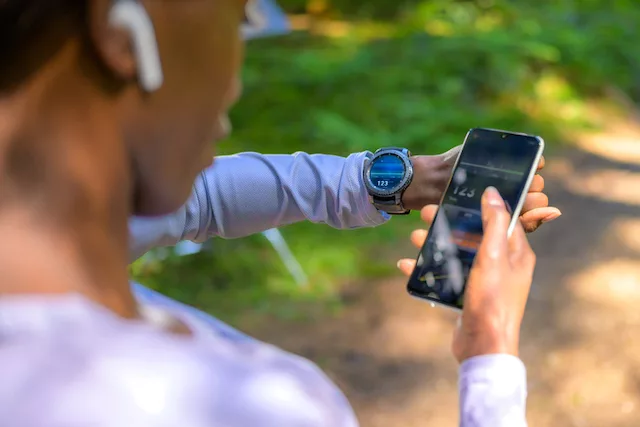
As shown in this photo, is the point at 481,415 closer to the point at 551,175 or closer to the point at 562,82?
the point at 551,175

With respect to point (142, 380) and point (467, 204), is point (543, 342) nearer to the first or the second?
point (467, 204)

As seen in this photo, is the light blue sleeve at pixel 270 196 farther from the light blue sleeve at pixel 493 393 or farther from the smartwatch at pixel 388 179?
the light blue sleeve at pixel 493 393

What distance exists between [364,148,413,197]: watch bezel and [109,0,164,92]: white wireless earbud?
28.1 inches

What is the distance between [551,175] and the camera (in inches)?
205

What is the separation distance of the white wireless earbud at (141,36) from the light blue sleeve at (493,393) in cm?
46

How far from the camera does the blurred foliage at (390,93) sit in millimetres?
3760

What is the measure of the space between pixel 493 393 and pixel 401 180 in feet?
1.96

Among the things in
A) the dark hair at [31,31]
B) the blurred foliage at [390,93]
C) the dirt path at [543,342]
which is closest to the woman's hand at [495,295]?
the dark hair at [31,31]

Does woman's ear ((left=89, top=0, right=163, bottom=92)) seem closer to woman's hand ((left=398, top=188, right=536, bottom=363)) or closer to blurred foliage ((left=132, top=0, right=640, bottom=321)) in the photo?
woman's hand ((left=398, top=188, right=536, bottom=363))

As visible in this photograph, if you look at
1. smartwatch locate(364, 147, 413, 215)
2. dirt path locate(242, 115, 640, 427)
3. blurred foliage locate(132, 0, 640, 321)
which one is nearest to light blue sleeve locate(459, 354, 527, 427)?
smartwatch locate(364, 147, 413, 215)

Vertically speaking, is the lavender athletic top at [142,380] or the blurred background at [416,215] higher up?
the lavender athletic top at [142,380]

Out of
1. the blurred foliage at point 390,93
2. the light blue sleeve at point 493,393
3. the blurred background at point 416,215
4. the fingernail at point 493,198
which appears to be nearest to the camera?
the light blue sleeve at point 493,393

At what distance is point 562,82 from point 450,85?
1337 millimetres

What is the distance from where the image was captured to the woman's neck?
0.56 m
